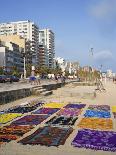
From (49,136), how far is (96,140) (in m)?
1.68

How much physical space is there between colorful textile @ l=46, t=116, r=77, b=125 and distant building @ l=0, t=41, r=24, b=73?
9946cm

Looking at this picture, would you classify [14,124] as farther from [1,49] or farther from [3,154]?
[1,49]

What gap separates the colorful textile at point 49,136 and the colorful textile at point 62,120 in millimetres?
1462

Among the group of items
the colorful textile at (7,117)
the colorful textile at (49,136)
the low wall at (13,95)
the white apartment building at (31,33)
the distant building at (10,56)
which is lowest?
the colorful textile at (49,136)

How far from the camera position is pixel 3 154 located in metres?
8.68

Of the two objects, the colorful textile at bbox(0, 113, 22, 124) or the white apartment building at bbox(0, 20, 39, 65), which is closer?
the colorful textile at bbox(0, 113, 22, 124)

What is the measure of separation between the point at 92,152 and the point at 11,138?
3.07 metres

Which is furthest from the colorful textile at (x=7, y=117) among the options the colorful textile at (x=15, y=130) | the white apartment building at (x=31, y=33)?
the white apartment building at (x=31, y=33)

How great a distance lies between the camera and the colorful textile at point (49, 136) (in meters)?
10.1

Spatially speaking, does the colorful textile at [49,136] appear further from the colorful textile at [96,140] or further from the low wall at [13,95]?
the low wall at [13,95]

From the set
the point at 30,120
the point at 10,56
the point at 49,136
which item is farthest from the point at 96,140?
the point at 10,56

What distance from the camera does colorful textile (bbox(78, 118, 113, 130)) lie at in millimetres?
13102

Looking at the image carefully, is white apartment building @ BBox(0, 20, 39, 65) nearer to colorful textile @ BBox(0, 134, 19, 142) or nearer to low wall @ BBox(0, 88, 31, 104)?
low wall @ BBox(0, 88, 31, 104)

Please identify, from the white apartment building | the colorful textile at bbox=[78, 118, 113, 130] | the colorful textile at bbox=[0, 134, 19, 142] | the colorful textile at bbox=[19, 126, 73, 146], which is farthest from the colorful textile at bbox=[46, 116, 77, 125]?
the white apartment building
